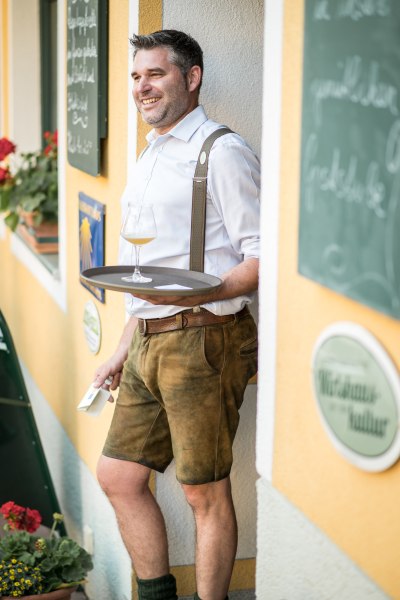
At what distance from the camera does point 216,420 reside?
10.9 feet

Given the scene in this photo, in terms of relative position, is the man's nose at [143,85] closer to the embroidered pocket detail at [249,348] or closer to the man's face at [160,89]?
the man's face at [160,89]

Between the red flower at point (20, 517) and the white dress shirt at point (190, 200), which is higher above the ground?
the white dress shirt at point (190, 200)

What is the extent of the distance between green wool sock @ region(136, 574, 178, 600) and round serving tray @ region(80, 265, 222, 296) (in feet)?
3.64

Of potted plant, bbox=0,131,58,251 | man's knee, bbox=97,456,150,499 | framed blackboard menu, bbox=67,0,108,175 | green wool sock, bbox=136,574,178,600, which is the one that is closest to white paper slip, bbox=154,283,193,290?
man's knee, bbox=97,456,150,499

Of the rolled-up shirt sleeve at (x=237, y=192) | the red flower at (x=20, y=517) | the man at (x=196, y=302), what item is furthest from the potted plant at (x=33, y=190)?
the rolled-up shirt sleeve at (x=237, y=192)

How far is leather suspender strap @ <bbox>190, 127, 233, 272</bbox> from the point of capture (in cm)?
325

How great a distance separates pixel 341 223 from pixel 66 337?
10.3 feet

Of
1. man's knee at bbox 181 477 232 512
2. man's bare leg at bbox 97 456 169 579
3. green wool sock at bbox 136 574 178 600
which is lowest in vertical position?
green wool sock at bbox 136 574 178 600

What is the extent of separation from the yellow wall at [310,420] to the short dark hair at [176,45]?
3.08 feet

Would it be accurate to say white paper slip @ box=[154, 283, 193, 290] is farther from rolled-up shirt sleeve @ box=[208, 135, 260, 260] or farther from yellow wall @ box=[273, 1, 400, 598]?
yellow wall @ box=[273, 1, 400, 598]

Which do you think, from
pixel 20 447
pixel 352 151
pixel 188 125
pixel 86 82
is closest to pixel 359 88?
pixel 352 151

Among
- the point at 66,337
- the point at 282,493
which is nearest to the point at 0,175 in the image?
the point at 66,337

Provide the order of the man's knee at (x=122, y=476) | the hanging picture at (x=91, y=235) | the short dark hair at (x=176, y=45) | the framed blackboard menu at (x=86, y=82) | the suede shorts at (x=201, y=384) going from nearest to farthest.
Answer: the suede shorts at (x=201, y=384)
the short dark hair at (x=176, y=45)
the man's knee at (x=122, y=476)
the framed blackboard menu at (x=86, y=82)
the hanging picture at (x=91, y=235)

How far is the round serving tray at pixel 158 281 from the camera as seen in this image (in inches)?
113
